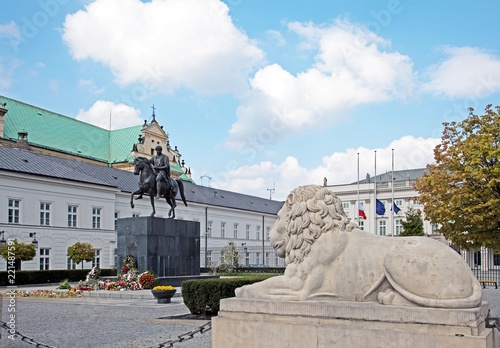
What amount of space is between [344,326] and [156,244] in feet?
60.6

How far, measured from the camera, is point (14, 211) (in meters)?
37.9

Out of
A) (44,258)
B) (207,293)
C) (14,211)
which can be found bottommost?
(44,258)

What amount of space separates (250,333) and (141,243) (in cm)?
1760

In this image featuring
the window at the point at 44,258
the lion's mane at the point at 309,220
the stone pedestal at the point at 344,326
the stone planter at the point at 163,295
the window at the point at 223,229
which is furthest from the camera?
the window at the point at 223,229

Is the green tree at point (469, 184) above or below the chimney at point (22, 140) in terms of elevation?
below

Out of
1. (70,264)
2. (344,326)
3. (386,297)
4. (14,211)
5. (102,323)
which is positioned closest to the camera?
(344,326)

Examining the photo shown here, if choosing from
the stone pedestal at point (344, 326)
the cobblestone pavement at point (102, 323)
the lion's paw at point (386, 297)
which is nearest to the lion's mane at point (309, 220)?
the stone pedestal at point (344, 326)

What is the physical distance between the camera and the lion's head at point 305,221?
6.49m

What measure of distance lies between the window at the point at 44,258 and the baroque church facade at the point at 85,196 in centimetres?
7

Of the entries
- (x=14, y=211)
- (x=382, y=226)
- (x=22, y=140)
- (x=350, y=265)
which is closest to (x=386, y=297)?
(x=350, y=265)

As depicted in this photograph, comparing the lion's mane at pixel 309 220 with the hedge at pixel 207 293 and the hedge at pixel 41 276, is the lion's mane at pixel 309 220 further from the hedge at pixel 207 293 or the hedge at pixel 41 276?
the hedge at pixel 41 276

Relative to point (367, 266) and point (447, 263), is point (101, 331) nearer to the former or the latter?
point (367, 266)

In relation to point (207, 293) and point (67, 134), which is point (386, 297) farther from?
point (67, 134)

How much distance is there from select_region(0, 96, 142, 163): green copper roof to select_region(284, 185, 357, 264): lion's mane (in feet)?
185
